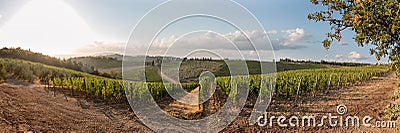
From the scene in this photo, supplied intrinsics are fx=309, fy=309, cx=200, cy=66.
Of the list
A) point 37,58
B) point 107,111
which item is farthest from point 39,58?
point 107,111

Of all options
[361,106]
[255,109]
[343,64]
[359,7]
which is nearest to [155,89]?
[255,109]

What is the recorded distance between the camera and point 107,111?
11.5 m

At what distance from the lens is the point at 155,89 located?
46.5 feet

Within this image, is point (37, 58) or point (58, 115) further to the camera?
point (37, 58)

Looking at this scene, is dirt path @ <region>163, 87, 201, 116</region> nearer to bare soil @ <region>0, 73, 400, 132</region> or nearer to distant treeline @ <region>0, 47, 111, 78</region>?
bare soil @ <region>0, 73, 400, 132</region>

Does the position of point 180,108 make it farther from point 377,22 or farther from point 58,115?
point 377,22

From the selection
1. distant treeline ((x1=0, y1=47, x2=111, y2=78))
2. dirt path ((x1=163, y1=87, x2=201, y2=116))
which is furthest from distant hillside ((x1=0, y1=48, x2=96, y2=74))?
dirt path ((x1=163, y1=87, x2=201, y2=116))

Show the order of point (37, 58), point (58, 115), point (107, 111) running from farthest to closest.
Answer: point (37, 58), point (107, 111), point (58, 115)

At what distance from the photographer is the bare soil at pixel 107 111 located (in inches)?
345

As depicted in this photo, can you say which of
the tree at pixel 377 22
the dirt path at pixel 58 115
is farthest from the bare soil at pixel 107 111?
the tree at pixel 377 22

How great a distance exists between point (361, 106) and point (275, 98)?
11.7 ft

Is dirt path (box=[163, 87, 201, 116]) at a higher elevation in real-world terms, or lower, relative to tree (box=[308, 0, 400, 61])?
lower

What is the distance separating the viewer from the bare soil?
345 inches

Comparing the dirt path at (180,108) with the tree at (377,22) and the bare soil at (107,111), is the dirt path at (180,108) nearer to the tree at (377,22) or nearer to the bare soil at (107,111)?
the bare soil at (107,111)
